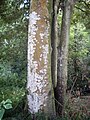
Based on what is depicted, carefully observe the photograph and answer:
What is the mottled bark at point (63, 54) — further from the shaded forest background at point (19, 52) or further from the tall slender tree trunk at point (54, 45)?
the shaded forest background at point (19, 52)

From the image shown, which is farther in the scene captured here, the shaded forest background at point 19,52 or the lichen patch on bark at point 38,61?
the shaded forest background at point 19,52

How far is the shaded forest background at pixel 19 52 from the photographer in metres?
7.78

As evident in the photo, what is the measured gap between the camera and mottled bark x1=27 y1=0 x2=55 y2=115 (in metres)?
4.99

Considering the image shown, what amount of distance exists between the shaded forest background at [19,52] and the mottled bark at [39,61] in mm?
1000

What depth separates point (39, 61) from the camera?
4.98 meters

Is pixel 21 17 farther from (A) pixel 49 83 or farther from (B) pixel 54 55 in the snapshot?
(A) pixel 49 83

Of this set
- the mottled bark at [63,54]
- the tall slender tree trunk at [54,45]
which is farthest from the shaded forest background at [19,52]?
the tall slender tree trunk at [54,45]

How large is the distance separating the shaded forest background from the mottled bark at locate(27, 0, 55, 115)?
1000 mm

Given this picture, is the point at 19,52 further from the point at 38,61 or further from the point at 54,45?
the point at 38,61

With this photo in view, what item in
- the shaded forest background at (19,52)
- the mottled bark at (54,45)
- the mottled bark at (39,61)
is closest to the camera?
the mottled bark at (39,61)

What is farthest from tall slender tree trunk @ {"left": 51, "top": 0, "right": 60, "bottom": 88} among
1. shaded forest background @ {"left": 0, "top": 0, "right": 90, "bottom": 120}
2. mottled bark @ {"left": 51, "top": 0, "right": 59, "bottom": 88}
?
shaded forest background @ {"left": 0, "top": 0, "right": 90, "bottom": 120}

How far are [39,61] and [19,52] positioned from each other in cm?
461

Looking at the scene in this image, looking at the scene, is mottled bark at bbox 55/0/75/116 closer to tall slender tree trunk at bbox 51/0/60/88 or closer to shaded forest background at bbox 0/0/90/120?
tall slender tree trunk at bbox 51/0/60/88

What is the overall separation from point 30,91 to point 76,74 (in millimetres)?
5962
